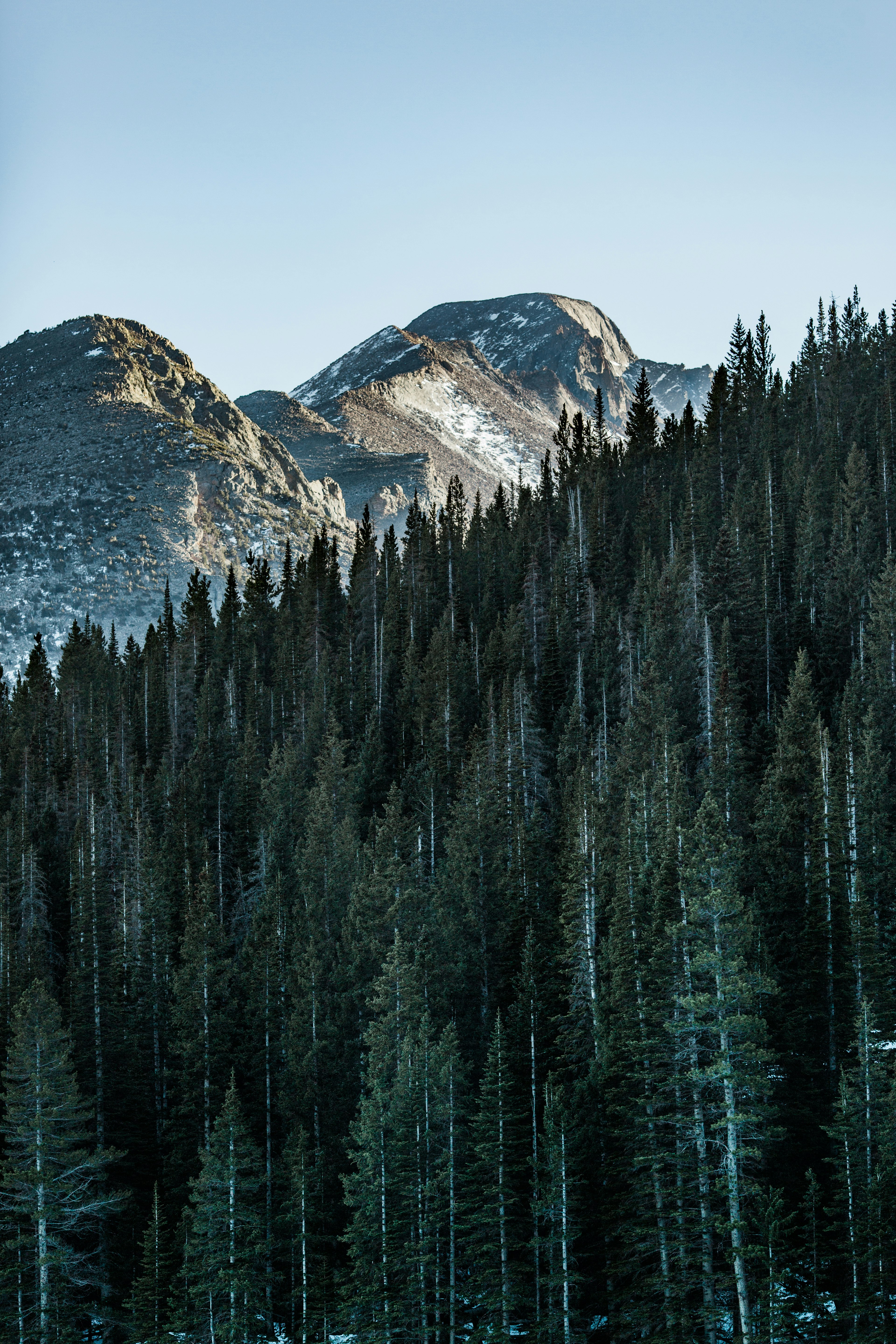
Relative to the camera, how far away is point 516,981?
5494cm

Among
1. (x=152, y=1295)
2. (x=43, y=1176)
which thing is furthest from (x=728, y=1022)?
(x=43, y=1176)

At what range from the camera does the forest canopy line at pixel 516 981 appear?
127 feet

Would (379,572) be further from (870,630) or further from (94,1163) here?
(94,1163)

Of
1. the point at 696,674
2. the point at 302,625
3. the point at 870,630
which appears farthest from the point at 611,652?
the point at 302,625

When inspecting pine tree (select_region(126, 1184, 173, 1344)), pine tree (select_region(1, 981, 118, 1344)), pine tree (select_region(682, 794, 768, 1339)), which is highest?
pine tree (select_region(682, 794, 768, 1339))

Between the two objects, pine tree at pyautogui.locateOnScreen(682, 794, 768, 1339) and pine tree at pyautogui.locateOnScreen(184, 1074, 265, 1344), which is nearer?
pine tree at pyautogui.locateOnScreen(682, 794, 768, 1339)

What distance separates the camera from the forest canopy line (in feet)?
127

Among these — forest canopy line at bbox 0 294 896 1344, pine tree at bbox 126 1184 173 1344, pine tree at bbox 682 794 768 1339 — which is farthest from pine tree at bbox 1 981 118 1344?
pine tree at bbox 682 794 768 1339

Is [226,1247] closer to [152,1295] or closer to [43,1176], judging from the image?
[152,1295]

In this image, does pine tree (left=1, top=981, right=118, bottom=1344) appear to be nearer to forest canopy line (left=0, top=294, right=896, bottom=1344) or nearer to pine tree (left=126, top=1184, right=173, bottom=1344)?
forest canopy line (left=0, top=294, right=896, bottom=1344)

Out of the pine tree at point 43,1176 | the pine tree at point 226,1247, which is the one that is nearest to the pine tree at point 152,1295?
the pine tree at point 226,1247

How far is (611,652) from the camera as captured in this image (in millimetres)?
Answer: 93250

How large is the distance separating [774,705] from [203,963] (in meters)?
41.8

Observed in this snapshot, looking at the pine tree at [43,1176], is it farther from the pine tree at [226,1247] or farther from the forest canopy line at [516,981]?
the pine tree at [226,1247]
